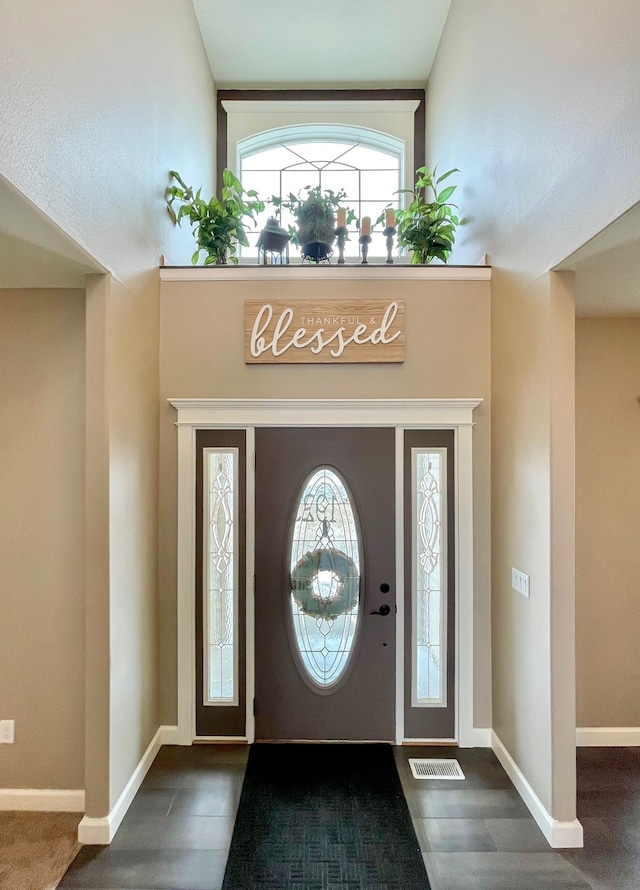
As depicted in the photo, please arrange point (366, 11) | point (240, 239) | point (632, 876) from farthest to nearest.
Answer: point (366, 11)
point (240, 239)
point (632, 876)

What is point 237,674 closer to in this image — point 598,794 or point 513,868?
point 513,868

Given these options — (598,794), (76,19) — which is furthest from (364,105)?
(598,794)

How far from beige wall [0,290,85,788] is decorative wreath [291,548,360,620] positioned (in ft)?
3.98

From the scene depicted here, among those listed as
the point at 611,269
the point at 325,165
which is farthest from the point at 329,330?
the point at 325,165

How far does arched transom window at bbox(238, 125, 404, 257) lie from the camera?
4.50 metres

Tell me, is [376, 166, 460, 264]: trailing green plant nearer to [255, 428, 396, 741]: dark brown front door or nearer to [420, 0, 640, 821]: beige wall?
[420, 0, 640, 821]: beige wall

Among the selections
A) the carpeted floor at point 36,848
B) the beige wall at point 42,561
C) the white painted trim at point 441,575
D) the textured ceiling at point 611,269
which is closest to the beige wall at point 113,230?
the beige wall at point 42,561

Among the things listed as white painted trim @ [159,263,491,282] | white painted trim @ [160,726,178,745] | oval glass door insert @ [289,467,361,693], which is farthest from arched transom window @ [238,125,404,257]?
white painted trim @ [160,726,178,745]

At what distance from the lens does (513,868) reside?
203cm

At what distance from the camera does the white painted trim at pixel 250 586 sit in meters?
2.90

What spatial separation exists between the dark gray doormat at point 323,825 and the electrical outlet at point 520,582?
1.23 metres

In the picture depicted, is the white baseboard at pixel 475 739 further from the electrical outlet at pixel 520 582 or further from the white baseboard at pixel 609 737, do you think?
the electrical outlet at pixel 520 582

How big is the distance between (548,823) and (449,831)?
45cm

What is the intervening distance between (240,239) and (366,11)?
2144 millimetres
